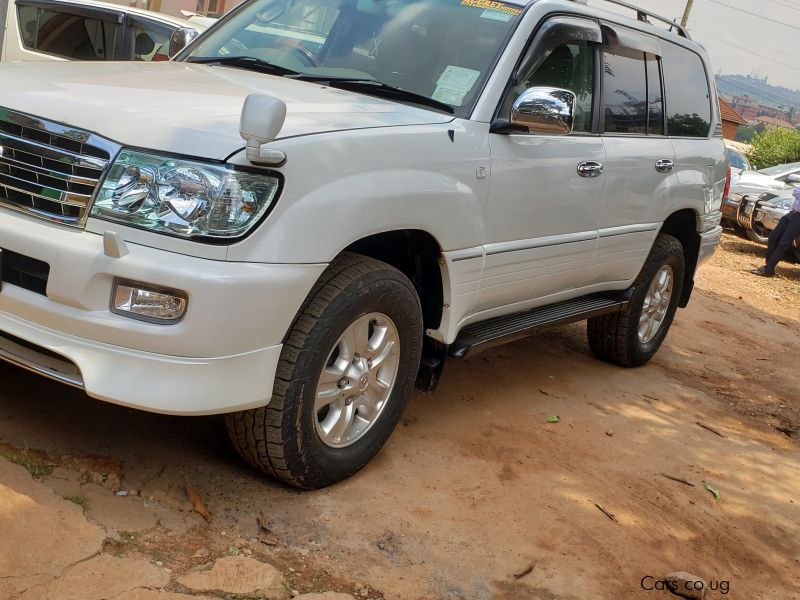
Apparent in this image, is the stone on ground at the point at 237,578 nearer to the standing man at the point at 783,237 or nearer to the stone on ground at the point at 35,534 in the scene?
the stone on ground at the point at 35,534

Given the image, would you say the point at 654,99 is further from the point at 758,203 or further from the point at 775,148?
the point at 775,148

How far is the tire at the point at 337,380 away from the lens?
334 cm

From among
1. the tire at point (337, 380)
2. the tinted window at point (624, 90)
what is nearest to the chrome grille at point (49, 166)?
the tire at point (337, 380)

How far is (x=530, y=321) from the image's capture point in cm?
475

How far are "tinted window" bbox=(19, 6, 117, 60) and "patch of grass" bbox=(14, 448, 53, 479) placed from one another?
7.13 meters

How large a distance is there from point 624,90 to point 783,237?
348 inches

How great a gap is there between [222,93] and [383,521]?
5.44ft

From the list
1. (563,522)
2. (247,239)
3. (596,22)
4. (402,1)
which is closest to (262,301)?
(247,239)

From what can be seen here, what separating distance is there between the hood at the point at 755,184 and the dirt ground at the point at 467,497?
36.0ft

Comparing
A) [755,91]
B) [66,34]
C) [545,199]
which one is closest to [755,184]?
[66,34]

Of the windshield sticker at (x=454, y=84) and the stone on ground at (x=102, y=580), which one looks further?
the windshield sticker at (x=454, y=84)

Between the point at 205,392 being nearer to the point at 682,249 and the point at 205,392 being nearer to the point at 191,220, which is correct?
the point at 191,220

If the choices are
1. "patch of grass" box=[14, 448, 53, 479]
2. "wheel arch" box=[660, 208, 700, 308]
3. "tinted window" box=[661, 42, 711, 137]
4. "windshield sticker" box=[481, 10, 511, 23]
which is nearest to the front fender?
"windshield sticker" box=[481, 10, 511, 23]

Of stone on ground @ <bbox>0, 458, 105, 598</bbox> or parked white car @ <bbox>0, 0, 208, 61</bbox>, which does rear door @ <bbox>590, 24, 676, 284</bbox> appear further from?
parked white car @ <bbox>0, 0, 208, 61</bbox>
